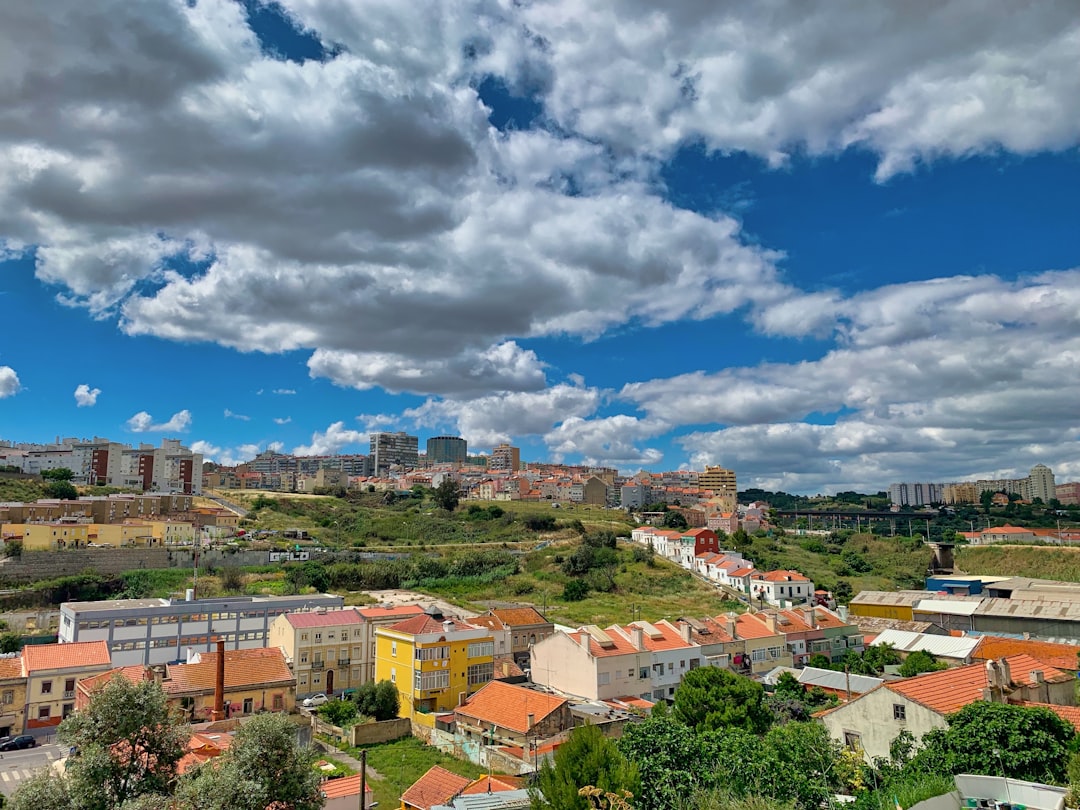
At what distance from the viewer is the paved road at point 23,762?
2680 cm

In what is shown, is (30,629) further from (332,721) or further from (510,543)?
(510,543)

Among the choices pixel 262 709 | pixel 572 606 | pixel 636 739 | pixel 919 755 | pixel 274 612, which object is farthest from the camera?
pixel 572 606

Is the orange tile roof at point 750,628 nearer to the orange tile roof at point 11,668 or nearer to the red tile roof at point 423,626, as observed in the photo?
the red tile roof at point 423,626

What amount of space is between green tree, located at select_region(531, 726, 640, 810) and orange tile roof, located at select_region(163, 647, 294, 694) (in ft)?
70.8

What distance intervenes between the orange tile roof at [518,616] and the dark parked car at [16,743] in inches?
956

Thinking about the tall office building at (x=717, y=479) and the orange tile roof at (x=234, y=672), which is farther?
the tall office building at (x=717, y=479)

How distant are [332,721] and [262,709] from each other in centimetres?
339

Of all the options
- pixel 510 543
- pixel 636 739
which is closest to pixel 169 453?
pixel 510 543

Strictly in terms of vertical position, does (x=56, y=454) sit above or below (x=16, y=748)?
above

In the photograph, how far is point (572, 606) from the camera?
6244 centimetres

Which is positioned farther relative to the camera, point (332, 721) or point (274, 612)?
point (274, 612)

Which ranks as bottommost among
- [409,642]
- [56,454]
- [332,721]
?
[332,721]

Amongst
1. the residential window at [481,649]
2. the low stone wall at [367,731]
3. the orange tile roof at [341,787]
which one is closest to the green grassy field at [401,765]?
the low stone wall at [367,731]

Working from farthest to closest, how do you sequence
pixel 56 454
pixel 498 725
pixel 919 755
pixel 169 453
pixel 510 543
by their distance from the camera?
pixel 169 453 < pixel 56 454 < pixel 510 543 < pixel 498 725 < pixel 919 755
